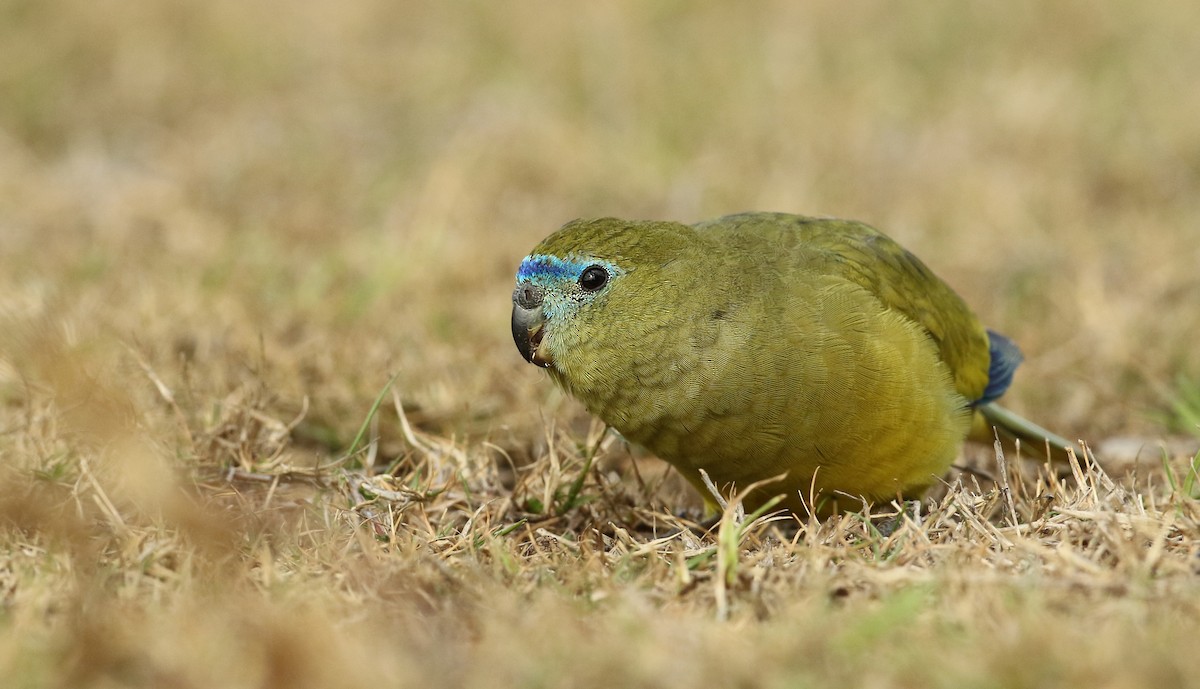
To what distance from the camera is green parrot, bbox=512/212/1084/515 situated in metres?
3.55

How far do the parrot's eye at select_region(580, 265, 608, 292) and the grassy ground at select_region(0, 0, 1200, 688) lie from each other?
21.5 inches

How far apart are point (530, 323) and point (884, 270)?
4.02 ft

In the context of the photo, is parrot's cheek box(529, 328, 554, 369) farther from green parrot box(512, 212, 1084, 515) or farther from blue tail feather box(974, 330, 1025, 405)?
blue tail feather box(974, 330, 1025, 405)

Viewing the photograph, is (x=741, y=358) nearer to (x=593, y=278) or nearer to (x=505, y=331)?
(x=593, y=278)

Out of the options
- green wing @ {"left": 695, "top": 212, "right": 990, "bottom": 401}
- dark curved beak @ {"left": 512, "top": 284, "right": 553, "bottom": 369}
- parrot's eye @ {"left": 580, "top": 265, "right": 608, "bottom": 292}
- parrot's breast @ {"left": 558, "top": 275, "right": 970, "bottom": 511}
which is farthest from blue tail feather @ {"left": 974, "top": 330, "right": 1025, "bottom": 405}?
dark curved beak @ {"left": 512, "top": 284, "right": 553, "bottom": 369}

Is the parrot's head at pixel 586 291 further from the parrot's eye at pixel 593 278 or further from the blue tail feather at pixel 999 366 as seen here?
the blue tail feather at pixel 999 366

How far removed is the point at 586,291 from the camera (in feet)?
12.0

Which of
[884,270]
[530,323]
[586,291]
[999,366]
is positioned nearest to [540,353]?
[530,323]

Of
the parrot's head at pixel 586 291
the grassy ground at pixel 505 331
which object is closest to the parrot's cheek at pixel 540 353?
the parrot's head at pixel 586 291

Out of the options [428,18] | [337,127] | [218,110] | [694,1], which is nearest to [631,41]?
[694,1]

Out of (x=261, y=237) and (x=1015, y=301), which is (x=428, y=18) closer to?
(x=261, y=237)

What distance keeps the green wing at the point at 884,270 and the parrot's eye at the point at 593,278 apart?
527 mm

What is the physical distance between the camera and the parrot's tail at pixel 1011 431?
439 cm

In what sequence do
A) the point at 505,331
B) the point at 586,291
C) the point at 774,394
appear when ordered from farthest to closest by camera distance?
the point at 505,331, the point at 586,291, the point at 774,394
